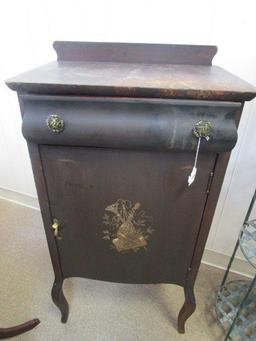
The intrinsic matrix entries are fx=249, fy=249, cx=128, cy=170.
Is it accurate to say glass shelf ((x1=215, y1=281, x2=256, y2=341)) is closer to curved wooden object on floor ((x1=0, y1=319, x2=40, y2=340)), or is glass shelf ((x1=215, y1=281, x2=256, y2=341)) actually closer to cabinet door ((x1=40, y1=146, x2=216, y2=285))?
cabinet door ((x1=40, y1=146, x2=216, y2=285))

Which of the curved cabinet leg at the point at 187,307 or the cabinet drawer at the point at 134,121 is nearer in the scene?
the cabinet drawer at the point at 134,121

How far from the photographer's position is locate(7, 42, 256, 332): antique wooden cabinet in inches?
21.4

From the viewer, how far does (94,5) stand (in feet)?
3.04

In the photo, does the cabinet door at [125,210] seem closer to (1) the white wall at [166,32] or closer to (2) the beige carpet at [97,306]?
(2) the beige carpet at [97,306]

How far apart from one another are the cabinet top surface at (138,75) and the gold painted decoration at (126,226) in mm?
317

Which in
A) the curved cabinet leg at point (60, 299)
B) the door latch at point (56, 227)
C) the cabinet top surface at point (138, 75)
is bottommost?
the curved cabinet leg at point (60, 299)

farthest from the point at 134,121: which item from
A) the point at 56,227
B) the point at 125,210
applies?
the point at 56,227

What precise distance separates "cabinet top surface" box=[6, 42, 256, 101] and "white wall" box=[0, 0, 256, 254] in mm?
106

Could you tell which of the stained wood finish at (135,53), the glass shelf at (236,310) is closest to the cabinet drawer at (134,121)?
the stained wood finish at (135,53)

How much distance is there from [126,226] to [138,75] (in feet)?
1.42

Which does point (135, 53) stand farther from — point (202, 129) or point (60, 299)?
Answer: point (60, 299)

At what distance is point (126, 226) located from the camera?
0.76 metres

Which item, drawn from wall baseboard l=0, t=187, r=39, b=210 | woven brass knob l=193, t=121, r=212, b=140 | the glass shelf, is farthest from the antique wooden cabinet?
wall baseboard l=0, t=187, r=39, b=210

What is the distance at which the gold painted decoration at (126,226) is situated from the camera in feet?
2.36
